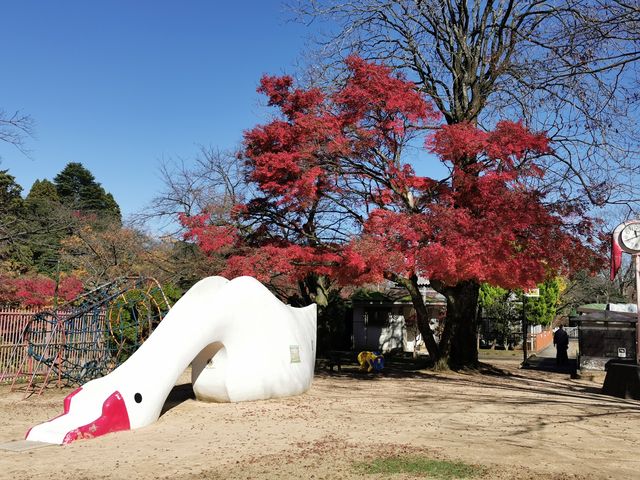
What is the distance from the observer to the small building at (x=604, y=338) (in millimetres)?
21688

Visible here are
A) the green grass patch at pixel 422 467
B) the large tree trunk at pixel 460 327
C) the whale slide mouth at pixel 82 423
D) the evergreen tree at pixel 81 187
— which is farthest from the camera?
the evergreen tree at pixel 81 187

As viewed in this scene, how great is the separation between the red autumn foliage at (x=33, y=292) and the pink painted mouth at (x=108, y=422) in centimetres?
1095

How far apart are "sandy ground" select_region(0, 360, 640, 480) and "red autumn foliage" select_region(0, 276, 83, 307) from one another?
661 cm

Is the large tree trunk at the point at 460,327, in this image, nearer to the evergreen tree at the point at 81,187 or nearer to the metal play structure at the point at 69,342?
the metal play structure at the point at 69,342

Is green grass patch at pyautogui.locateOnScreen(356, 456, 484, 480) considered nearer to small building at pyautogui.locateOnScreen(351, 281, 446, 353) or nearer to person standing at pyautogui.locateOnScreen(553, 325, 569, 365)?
person standing at pyautogui.locateOnScreen(553, 325, 569, 365)

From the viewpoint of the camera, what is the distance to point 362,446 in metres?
8.45

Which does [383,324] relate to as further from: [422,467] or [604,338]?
[422,467]

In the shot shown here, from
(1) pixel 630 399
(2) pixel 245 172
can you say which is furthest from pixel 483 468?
(2) pixel 245 172

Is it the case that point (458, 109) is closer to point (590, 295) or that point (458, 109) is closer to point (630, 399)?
point (630, 399)

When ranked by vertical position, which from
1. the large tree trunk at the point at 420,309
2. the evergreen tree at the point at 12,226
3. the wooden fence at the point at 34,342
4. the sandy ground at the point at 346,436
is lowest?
the sandy ground at the point at 346,436

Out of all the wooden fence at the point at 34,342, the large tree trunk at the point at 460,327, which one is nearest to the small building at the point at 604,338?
the large tree trunk at the point at 460,327

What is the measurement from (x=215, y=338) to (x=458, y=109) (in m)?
11.6

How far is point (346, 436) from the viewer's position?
9.23 m

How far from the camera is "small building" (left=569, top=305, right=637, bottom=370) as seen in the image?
21688mm
